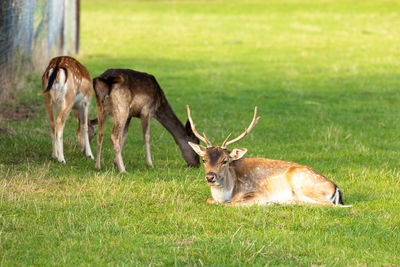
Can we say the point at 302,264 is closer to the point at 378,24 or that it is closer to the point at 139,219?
the point at 139,219

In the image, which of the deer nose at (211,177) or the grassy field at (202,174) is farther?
the deer nose at (211,177)

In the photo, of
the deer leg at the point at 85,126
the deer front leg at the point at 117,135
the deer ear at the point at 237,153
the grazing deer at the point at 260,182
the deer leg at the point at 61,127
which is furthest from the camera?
the deer leg at the point at 85,126

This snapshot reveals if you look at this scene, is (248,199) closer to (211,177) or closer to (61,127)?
(211,177)

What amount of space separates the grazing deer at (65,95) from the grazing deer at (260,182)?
8.84ft

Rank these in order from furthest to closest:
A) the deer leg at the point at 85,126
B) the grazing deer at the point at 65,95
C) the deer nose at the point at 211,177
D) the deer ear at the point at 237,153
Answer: the deer leg at the point at 85,126 < the grazing deer at the point at 65,95 < the deer ear at the point at 237,153 < the deer nose at the point at 211,177

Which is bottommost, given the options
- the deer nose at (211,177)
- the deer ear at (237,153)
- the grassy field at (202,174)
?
the grassy field at (202,174)

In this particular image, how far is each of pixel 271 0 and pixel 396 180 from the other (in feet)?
136

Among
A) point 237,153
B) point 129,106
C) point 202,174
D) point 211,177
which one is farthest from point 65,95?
point 211,177

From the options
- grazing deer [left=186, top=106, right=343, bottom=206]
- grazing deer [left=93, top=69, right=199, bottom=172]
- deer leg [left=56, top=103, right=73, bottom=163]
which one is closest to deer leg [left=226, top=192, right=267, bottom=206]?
grazing deer [left=186, top=106, right=343, bottom=206]

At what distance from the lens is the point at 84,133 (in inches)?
396

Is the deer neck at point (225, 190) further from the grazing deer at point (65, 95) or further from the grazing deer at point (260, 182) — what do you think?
the grazing deer at point (65, 95)

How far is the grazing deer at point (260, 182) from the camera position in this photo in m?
7.48

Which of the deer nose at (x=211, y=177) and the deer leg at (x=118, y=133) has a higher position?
the deer nose at (x=211, y=177)

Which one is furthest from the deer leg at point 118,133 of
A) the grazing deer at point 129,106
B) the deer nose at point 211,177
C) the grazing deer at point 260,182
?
the deer nose at point 211,177
